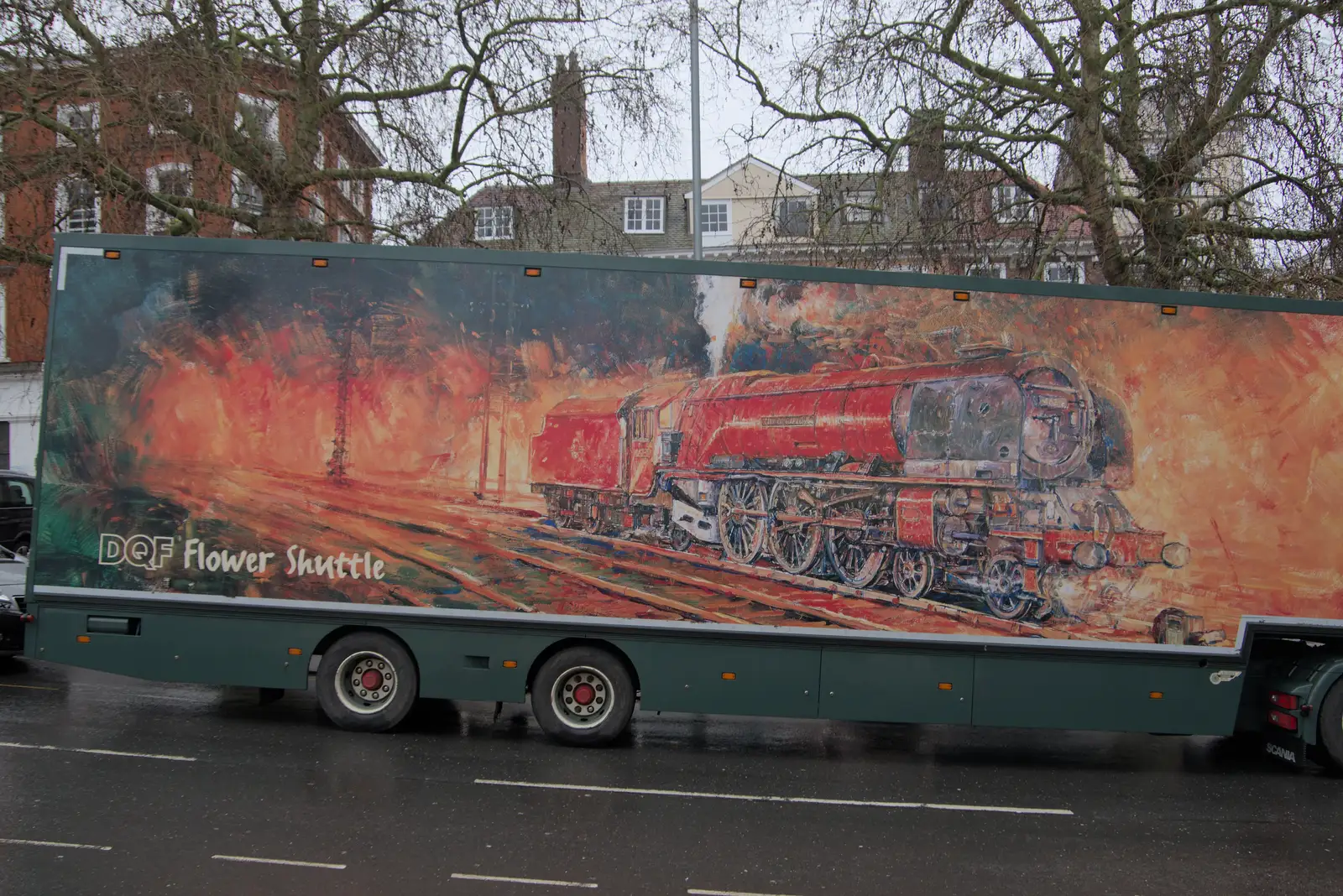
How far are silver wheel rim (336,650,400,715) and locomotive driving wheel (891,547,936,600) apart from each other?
4150 mm

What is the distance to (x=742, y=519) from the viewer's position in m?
7.64

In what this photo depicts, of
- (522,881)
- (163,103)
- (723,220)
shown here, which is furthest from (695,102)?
(723,220)

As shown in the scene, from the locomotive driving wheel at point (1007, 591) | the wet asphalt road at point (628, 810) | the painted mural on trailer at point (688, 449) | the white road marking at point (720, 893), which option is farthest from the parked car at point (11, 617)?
the locomotive driving wheel at point (1007, 591)

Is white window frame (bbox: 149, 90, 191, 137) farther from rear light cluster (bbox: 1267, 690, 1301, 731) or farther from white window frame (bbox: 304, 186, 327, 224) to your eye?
rear light cluster (bbox: 1267, 690, 1301, 731)

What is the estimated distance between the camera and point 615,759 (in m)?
7.59

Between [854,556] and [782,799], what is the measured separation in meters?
1.92

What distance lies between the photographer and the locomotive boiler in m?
7.59

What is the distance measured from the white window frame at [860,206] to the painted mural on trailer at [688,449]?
7784 mm

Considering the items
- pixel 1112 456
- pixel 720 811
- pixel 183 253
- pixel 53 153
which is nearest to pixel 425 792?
pixel 720 811

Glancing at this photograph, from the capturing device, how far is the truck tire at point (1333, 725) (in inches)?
301

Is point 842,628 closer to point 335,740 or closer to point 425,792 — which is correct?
point 425,792

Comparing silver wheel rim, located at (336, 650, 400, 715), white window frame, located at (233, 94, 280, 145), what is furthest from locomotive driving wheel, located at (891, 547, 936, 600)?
white window frame, located at (233, 94, 280, 145)

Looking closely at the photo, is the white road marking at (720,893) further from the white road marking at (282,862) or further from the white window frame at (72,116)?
the white window frame at (72,116)

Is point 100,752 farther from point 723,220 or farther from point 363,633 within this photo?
point 723,220
